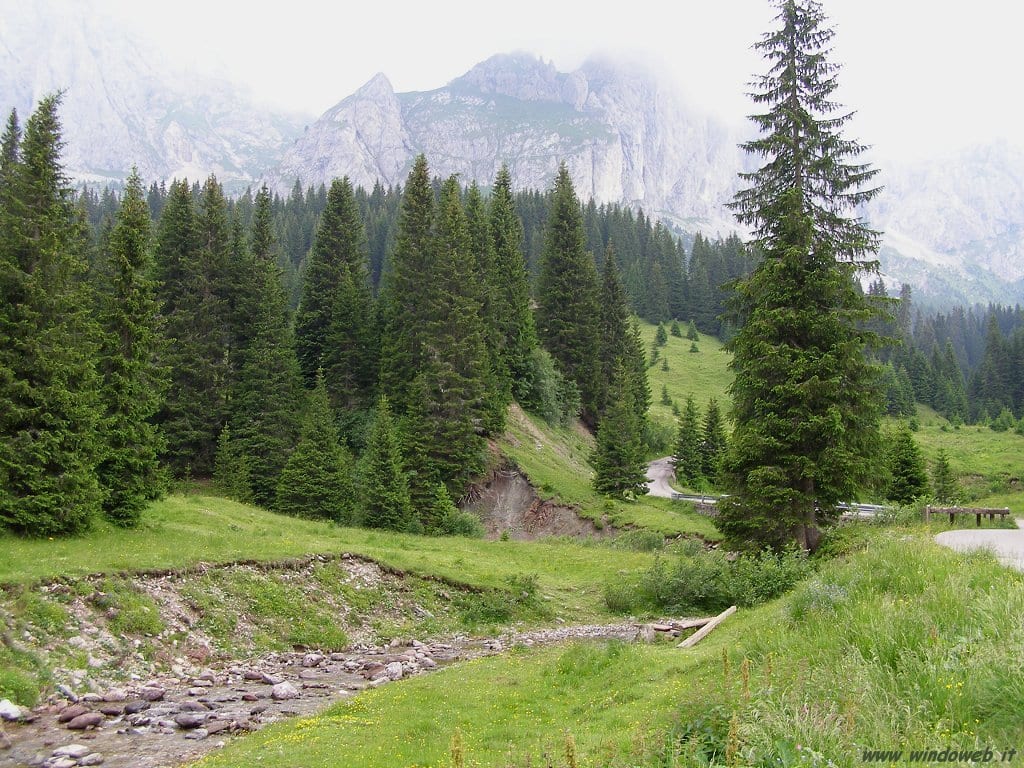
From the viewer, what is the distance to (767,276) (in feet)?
78.7

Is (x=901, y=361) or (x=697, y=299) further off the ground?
(x=697, y=299)

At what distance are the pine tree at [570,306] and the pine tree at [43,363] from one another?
49.4 m

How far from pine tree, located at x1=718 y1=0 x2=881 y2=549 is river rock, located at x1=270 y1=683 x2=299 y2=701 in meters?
15.7

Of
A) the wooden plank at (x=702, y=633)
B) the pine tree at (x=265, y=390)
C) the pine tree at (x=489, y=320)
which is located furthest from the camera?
the pine tree at (x=489, y=320)

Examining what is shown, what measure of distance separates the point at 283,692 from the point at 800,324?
1971 centimetres

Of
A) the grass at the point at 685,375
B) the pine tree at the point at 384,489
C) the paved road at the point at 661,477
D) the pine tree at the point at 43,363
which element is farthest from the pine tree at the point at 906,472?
the grass at the point at 685,375

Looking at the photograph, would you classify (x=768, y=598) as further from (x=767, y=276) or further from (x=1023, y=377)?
(x=1023, y=377)

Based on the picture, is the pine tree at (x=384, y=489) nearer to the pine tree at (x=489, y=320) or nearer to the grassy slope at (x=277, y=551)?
the grassy slope at (x=277, y=551)

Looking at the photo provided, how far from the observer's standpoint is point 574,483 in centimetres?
5303

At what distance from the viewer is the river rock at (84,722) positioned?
43.4 ft

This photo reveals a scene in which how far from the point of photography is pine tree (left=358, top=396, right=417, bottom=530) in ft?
132

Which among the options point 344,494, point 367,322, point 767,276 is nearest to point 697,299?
point 367,322

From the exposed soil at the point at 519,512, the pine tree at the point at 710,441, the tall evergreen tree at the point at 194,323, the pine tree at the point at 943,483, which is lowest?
the exposed soil at the point at 519,512

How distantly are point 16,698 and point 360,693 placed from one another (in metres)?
7.13
